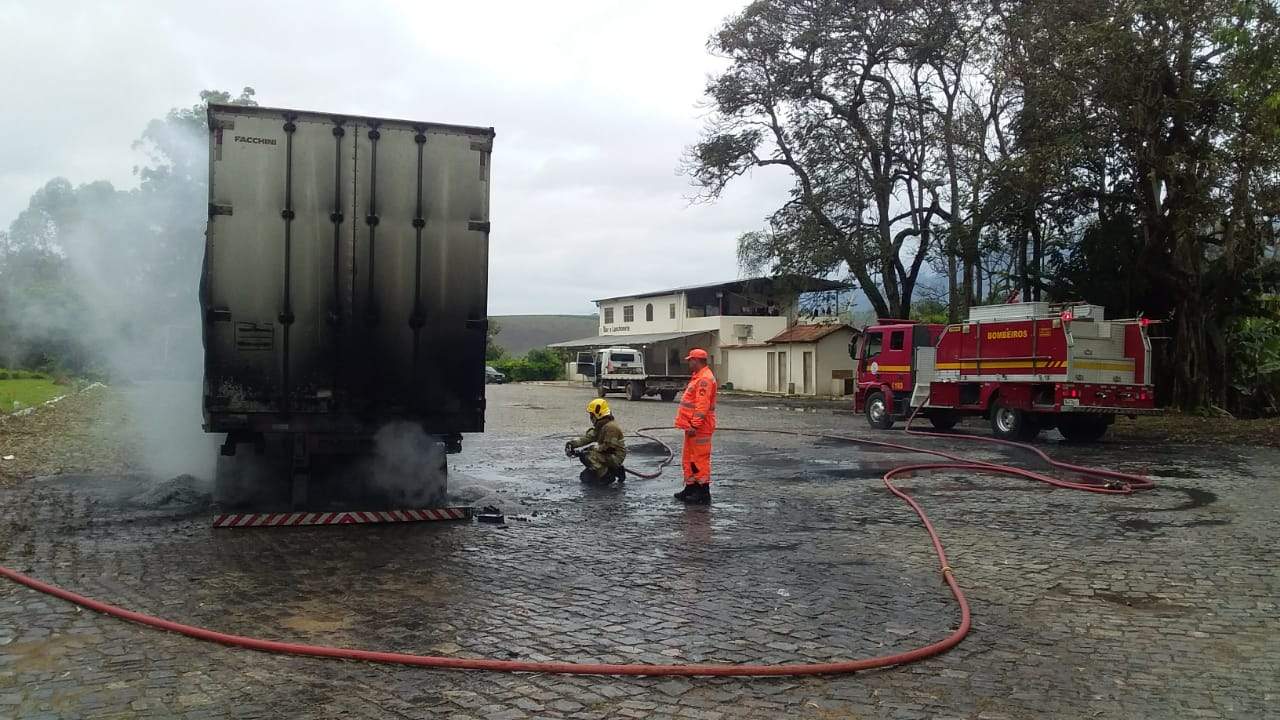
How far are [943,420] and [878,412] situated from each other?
1497mm

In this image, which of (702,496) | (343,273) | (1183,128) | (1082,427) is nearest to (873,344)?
(1082,427)

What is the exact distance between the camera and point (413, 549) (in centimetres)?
740

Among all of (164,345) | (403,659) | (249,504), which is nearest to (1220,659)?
(403,659)

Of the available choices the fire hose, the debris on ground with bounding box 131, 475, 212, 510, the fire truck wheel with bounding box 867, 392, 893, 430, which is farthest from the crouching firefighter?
the fire truck wheel with bounding box 867, 392, 893, 430

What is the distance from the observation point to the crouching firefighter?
11422mm

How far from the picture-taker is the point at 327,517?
8.30 metres

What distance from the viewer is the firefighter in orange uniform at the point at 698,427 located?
9781 millimetres

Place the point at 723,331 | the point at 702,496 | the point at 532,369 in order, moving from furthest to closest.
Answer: the point at 532,369 → the point at 723,331 → the point at 702,496

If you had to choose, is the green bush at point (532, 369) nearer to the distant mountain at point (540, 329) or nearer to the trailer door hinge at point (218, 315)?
the distant mountain at point (540, 329)

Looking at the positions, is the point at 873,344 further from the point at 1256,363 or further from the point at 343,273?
the point at 343,273

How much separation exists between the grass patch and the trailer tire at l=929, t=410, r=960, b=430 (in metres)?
20.0

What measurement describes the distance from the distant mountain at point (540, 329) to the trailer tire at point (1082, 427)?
80085 millimetres

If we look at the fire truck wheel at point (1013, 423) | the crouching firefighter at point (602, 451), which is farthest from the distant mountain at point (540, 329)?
the crouching firefighter at point (602, 451)

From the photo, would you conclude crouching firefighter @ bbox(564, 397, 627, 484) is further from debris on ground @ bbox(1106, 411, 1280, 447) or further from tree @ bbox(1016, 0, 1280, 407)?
tree @ bbox(1016, 0, 1280, 407)
